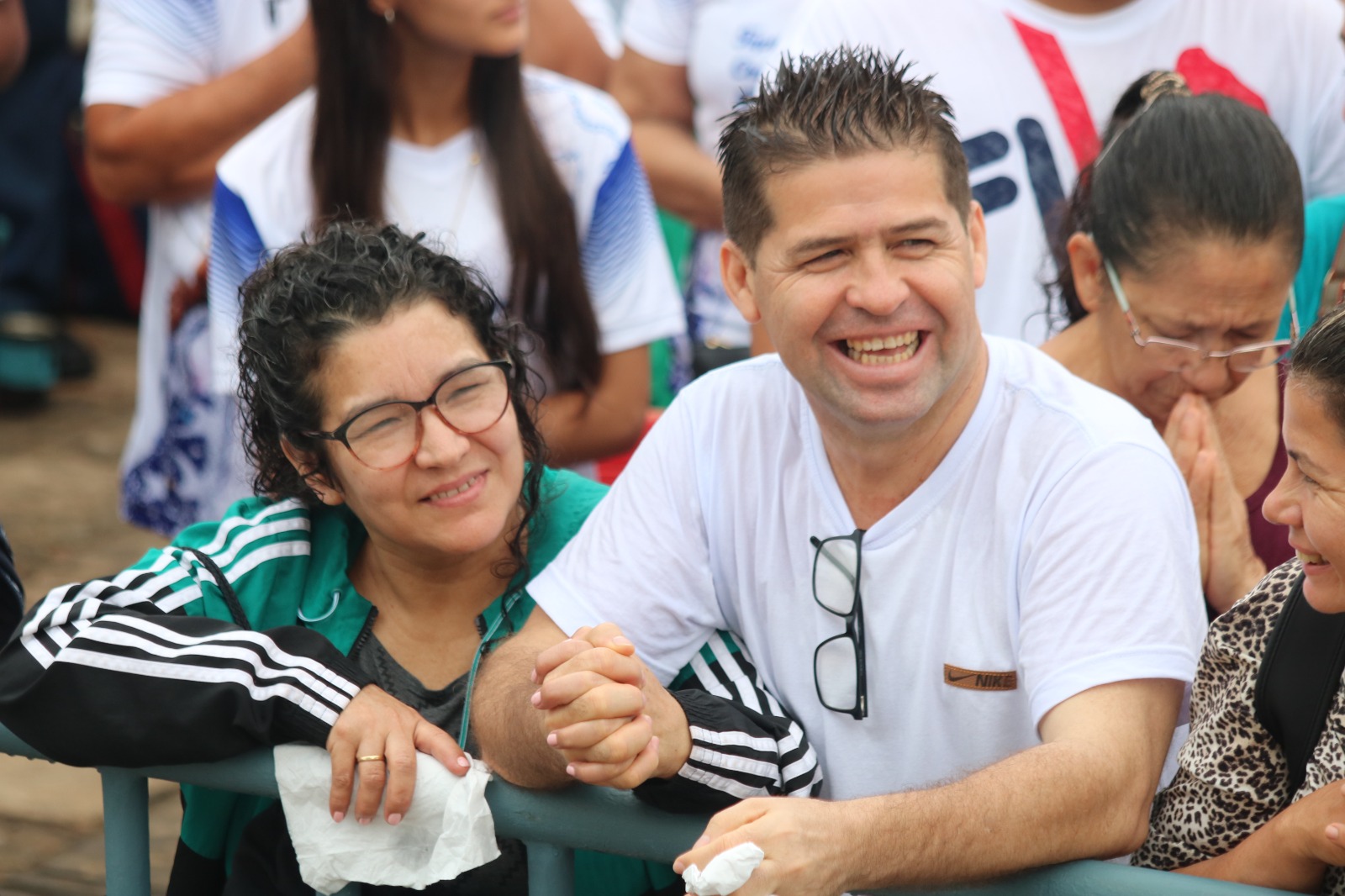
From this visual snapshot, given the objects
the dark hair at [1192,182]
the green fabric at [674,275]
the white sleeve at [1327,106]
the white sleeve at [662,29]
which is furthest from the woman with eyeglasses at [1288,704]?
the white sleeve at [662,29]

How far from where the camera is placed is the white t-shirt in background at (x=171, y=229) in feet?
11.3

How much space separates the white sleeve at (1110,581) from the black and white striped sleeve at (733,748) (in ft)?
1.06

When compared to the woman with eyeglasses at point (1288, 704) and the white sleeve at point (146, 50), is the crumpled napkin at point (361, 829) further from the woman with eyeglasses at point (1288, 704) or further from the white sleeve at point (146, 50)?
the white sleeve at point (146, 50)

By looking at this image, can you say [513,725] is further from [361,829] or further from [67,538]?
[67,538]

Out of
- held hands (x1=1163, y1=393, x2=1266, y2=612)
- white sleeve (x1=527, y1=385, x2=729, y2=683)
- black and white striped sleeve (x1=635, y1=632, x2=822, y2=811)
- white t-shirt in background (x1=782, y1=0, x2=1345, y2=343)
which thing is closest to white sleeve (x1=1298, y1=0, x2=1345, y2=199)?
white t-shirt in background (x1=782, y1=0, x2=1345, y2=343)

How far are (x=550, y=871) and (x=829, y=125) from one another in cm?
102

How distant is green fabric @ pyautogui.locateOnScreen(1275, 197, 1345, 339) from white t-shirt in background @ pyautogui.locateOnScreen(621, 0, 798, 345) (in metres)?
1.47

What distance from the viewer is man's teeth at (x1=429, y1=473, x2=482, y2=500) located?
2.34 metres

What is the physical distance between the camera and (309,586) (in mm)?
2434

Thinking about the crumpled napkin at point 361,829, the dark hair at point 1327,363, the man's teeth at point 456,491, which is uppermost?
the dark hair at point 1327,363

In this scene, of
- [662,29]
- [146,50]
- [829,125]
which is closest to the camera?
[829,125]

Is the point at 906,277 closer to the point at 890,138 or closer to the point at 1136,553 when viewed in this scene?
the point at 890,138

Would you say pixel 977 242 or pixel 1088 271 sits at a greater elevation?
pixel 977 242

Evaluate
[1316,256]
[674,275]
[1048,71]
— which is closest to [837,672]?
[1316,256]
